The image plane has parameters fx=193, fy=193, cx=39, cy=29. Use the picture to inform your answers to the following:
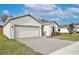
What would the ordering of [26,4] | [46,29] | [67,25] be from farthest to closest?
[46,29], [67,25], [26,4]

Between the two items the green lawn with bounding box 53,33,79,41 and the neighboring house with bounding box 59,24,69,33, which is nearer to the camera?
the neighboring house with bounding box 59,24,69,33

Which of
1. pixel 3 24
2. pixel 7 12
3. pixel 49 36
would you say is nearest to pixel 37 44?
pixel 49 36

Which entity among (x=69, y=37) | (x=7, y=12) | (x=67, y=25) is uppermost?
(x=7, y=12)

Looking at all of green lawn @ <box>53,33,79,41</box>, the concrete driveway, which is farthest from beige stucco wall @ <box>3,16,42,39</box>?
green lawn @ <box>53,33,79,41</box>

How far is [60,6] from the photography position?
14.7 meters

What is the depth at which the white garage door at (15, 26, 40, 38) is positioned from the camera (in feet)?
55.7

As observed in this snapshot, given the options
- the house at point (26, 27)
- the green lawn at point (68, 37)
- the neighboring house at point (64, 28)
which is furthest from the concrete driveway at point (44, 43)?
the neighboring house at point (64, 28)

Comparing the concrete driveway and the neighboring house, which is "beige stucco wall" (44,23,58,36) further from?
the concrete driveway

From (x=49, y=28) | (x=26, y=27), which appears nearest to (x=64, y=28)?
(x=49, y=28)

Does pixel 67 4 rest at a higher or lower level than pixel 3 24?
higher

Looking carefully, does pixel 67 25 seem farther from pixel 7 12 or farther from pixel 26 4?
pixel 7 12

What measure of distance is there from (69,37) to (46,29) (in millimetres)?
2134

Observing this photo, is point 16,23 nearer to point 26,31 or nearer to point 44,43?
point 26,31

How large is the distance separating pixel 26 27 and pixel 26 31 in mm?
489
